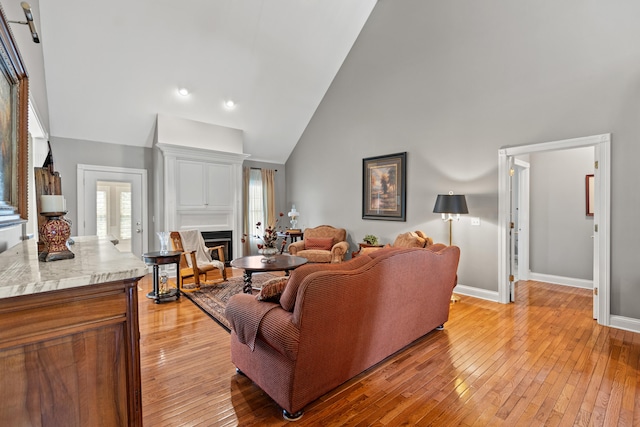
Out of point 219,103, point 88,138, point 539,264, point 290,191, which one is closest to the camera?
point 539,264

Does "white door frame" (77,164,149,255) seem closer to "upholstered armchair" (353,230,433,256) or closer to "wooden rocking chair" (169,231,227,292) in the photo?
"wooden rocking chair" (169,231,227,292)

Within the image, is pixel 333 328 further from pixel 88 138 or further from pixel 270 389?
pixel 88 138

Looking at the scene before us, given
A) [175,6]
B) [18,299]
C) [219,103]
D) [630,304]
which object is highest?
[175,6]

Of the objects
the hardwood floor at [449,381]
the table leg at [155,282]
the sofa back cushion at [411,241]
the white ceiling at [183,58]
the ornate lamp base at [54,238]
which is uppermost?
the white ceiling at [183,58]

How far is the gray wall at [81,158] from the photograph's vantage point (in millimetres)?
5336

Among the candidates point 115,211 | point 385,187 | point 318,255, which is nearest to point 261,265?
point 318,255

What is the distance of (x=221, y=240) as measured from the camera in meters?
6.54

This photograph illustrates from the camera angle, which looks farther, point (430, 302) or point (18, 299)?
point (430, 302)

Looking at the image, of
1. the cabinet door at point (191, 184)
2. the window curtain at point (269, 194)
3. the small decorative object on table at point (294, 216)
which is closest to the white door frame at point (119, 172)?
the cabinet door at point (191, 184)

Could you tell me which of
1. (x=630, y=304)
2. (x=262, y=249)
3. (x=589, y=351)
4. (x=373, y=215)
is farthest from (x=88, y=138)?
(x=630, y=304)

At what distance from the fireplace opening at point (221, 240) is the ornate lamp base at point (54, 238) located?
4.95 meters

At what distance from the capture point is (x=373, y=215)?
5.76 m

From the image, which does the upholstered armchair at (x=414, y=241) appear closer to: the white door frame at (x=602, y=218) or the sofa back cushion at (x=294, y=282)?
the white door frame at (x=602, y=218)

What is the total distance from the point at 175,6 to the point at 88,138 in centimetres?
293
